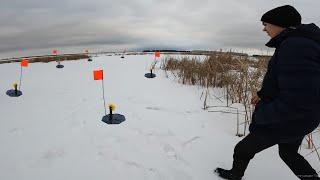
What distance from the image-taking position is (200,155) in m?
2.90

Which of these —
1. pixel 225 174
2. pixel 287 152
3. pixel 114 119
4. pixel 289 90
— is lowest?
pixel 225 174

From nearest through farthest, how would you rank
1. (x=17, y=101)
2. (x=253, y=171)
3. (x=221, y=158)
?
(x=253, y=171) < (x=221, y=158) < (x=17, y=101)

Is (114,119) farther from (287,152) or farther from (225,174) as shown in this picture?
(287,152)

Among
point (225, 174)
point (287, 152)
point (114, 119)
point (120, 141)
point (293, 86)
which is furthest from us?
point (114, 119)

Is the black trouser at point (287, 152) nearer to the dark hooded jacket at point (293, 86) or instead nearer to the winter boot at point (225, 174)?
the dark hooded jacket at point (293, 86)

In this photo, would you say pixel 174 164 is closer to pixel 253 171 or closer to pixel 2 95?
pixel 253 171

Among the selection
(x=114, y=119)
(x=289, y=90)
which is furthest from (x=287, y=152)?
(x=114, y=119)

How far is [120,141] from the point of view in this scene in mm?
3203

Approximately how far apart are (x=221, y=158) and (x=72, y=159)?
1435mm

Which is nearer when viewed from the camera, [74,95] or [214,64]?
[74,95]

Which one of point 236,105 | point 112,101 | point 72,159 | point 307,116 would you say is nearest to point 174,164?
point 72,159

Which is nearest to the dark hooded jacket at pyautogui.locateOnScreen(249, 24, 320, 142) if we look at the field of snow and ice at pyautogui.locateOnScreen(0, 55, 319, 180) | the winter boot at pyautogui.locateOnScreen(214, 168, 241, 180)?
the winter boot at pyautogui.locateOnScreen(214, 168, 241, 180)

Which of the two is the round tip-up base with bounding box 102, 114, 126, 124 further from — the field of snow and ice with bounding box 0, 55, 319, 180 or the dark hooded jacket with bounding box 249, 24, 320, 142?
the dark hooded jacket with bounding box 249, 24, 320, 142

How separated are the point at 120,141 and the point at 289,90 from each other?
2.03 meters
